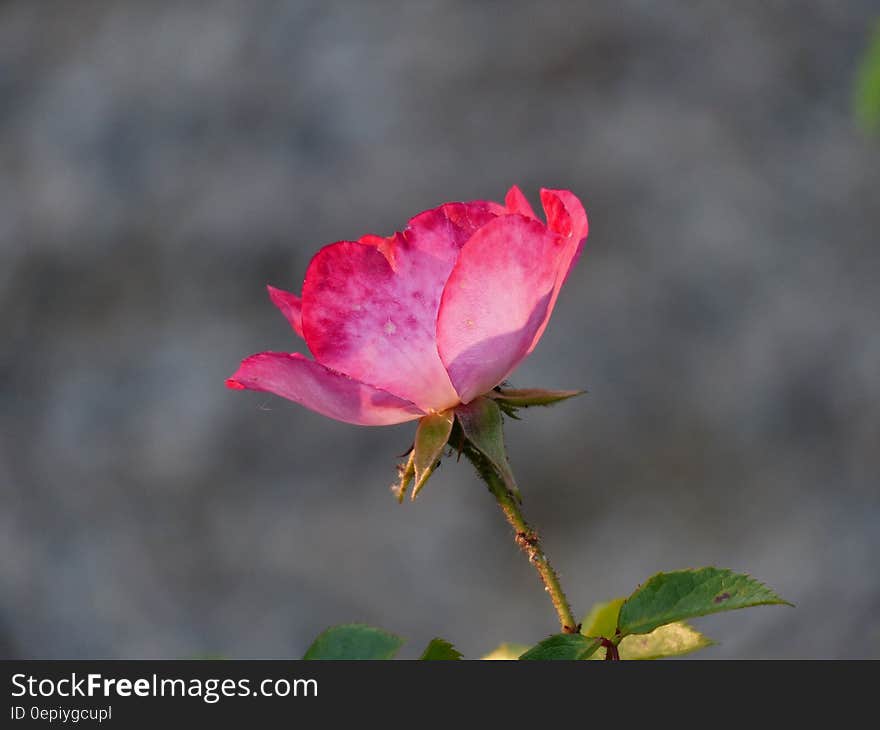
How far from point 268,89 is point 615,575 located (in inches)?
71.5

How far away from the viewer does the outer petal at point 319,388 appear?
52 centimetres

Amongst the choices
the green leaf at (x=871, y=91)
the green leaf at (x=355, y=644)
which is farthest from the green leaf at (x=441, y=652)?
the green leaf at (x=871, y=91)

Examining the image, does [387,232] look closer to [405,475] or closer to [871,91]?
[871,91]

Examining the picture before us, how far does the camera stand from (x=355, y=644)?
0.59m

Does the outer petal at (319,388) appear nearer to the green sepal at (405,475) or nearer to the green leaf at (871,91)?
the green sepal at (405,475)

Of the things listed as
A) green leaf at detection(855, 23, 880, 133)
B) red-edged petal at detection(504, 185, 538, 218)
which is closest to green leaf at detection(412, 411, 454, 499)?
red-edged petal at detection(504, 185, 538, 218)

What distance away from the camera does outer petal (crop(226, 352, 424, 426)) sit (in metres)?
0.52

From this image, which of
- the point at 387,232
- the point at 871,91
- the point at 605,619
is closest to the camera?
the point at 605,619

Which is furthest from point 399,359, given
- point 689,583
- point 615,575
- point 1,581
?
point 1,581

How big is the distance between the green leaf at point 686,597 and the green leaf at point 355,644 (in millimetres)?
126

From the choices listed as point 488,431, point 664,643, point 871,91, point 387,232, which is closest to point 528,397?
point 488,431

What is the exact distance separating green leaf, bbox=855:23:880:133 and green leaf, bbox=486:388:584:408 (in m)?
0.55

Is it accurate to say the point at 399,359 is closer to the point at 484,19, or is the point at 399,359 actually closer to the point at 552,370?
the point at 552,370

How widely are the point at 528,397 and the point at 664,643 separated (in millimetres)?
135
